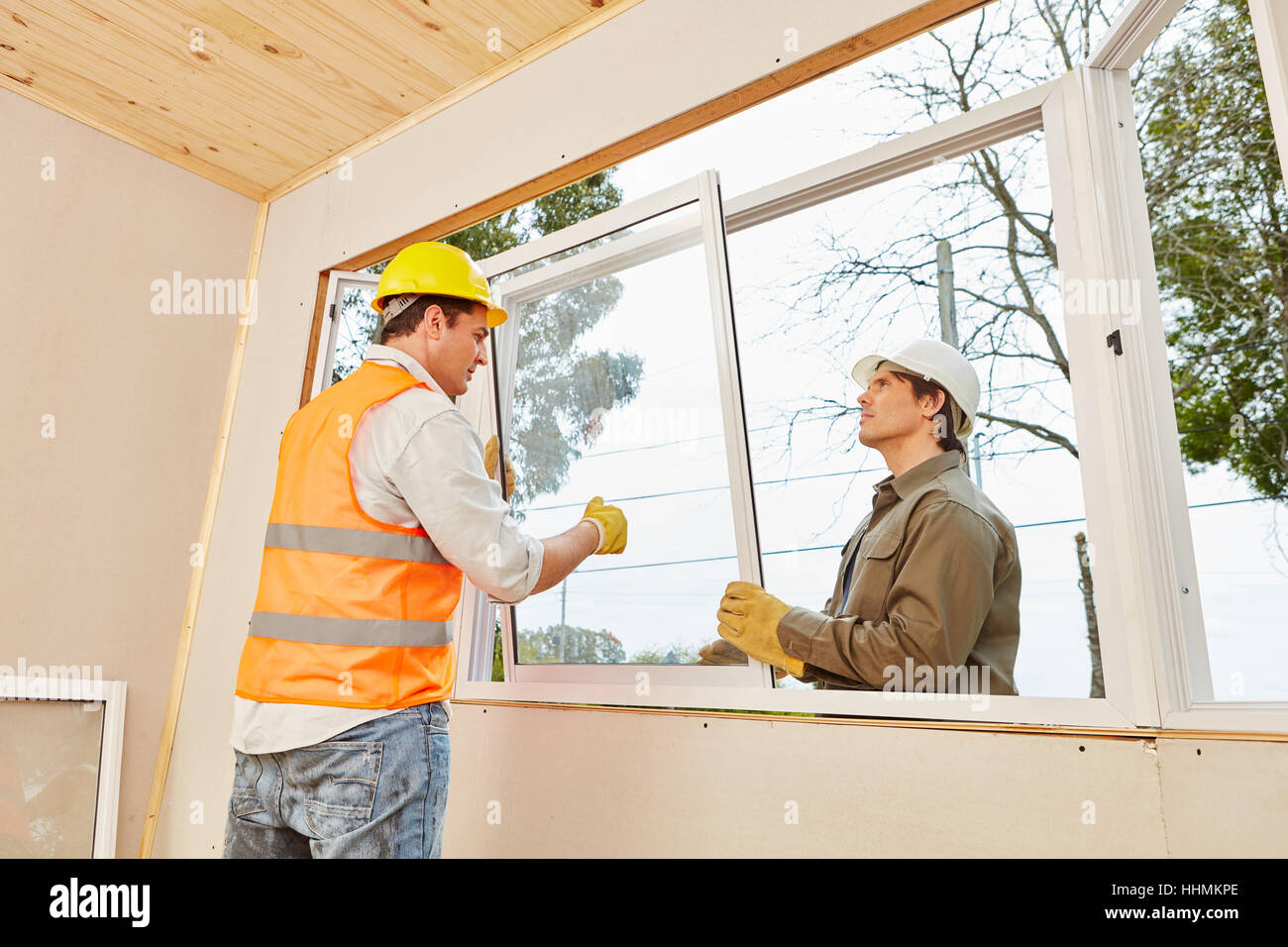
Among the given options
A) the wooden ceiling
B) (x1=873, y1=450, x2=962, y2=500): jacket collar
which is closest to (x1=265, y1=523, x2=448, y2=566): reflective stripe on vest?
(x1=873, y1=450, x2=962, y2=500): jacket collar

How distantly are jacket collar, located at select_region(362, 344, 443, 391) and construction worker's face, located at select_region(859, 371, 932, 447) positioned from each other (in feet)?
3.40

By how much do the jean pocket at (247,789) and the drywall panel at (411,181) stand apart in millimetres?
1425

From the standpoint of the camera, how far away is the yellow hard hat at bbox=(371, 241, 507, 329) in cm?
186

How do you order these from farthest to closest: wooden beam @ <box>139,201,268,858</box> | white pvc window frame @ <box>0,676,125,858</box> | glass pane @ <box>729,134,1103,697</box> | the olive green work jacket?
1. wooden beam @ <box>139,201,268,858</box>
2. white pvc window frame @ <box>0,676,125,858</box>
3. glass pane @ <box>729,134,1103,697</box>
4. the olive green work jacket

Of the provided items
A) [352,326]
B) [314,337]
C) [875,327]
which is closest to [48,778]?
[314,337]

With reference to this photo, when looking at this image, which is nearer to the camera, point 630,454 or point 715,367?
point 715,367

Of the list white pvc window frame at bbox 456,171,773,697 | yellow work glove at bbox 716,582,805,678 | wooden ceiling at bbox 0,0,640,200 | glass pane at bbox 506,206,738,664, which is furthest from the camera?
wooden ceiling at bbox 0,0,640,200

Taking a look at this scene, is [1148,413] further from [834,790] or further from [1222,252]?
[1222,252]

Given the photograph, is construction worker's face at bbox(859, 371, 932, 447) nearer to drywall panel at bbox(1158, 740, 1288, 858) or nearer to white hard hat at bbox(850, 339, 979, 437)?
white hard hat at bbox(850, 339, 979, 437)

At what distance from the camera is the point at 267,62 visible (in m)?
2.75

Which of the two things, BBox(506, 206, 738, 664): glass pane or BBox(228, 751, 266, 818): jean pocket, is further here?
BBox(506, 206, 738, 664): glass pane

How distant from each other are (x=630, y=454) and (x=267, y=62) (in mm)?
1722

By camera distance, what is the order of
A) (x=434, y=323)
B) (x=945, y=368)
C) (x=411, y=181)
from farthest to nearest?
(x=411, y=181) < (x=945, y=368) < (x=434, y=323)

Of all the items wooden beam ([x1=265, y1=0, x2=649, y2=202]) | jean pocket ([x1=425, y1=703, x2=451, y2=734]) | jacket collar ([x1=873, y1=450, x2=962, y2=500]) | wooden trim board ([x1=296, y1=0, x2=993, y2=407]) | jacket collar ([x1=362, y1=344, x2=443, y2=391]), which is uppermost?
wooden beam ([x1=265, y1=0, x2=649, y2=202])
